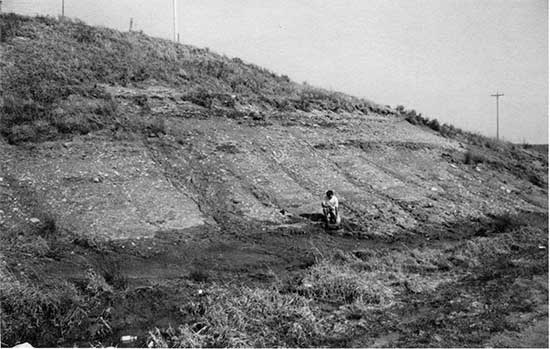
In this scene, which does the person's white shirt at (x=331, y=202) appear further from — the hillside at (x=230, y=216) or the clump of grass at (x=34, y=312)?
the clump of grass at (x=34, y=312)

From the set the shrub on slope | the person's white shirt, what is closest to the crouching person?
the person's white shirt

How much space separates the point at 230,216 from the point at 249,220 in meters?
0.47

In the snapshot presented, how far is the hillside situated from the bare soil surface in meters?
0.05

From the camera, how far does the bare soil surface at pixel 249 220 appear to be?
283 inches

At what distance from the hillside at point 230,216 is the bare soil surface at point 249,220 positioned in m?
0.05

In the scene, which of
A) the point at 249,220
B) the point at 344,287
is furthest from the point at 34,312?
the point at 249,220

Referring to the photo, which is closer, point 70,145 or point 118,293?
point 118,293

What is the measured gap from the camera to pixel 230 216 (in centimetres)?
1119

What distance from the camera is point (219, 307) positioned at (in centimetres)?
683

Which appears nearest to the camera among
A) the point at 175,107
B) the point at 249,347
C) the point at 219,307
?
the point at 249,347

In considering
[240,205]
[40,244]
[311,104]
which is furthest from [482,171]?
[40,244]

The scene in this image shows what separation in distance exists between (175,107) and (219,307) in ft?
34.0

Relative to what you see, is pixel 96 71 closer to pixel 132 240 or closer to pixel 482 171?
pixel 132 240

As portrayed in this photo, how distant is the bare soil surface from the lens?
719 cm
